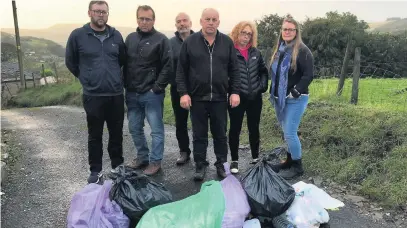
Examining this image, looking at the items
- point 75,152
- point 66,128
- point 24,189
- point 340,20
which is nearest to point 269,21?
point 340,20

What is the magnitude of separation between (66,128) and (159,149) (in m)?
4.20

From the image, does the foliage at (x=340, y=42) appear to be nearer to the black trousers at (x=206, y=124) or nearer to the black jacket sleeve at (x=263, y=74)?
the black jacket sleeve at (x=263, y=74)

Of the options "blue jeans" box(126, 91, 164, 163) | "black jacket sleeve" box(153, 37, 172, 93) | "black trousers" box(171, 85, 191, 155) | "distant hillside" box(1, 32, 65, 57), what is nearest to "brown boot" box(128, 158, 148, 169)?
"blue jeans" box(126, 91, 164, 163)

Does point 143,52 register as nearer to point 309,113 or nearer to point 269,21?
point 309,113

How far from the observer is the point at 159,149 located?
14.8 ft

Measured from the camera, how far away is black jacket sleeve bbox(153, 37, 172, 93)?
161 inches

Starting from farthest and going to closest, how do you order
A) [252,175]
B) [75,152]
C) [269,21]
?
1. [269,21]
2. [75,152]
3. [252,175]

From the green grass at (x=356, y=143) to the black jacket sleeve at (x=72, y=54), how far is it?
2.97 meters

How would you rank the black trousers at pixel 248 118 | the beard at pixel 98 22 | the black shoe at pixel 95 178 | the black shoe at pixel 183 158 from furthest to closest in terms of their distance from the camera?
the black shoe at pixel 183 158 → the black trousers at pixel 248 118 → the black shoe at pixel 95 178 → the beard at pixel 98 22

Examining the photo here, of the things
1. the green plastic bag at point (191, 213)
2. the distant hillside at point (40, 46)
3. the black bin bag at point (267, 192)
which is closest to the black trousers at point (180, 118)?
the black bin bag at point (267, 192)

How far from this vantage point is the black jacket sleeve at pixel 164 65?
4.09 metres

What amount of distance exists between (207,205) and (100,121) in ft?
5.75

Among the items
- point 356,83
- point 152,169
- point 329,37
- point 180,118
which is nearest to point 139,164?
point 152,169

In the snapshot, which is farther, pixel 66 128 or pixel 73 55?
pixel 66 128
